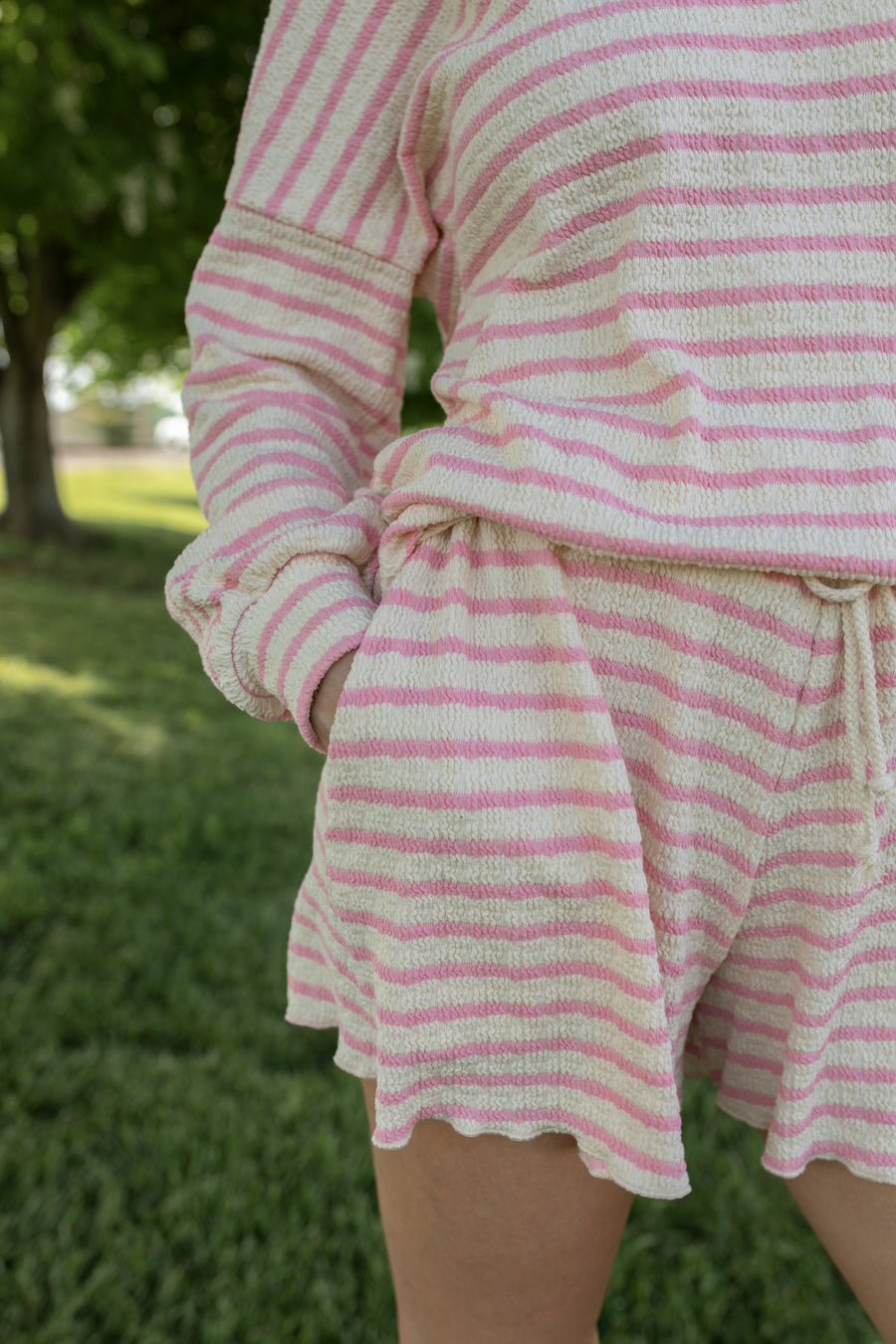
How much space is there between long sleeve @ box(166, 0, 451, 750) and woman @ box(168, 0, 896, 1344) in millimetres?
83

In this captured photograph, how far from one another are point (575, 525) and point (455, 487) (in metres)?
0.12

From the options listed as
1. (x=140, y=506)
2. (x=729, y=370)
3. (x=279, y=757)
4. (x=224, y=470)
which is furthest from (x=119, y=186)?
(x=140, y=506)

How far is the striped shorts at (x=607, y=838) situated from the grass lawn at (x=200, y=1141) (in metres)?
1.40

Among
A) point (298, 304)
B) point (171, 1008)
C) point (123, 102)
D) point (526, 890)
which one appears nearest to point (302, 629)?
point (526, 890)

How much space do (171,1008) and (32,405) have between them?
29.4 feet

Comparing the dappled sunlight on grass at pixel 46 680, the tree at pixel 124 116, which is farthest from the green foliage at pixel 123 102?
the dappled sunlight on grass at pixel 46 680

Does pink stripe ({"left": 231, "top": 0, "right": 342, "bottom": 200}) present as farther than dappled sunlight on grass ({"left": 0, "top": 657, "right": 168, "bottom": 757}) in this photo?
No

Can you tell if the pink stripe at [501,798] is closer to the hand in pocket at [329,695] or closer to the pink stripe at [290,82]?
the hand in pocket at [329,695]

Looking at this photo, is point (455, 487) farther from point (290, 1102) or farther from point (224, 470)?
point (290, 1102)

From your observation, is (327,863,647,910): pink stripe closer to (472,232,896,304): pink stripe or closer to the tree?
(472,232,896,304): pink stripe

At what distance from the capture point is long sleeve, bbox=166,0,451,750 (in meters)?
1.08

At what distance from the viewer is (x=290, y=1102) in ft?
8.45

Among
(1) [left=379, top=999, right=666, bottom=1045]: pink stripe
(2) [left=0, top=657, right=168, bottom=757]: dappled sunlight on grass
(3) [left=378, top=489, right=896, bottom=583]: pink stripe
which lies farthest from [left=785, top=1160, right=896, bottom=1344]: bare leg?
(2) [left=0, top=657, right=168, bottom=757]: dappled sunlight on grass

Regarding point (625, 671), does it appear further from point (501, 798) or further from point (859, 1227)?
point (859, 1227)
